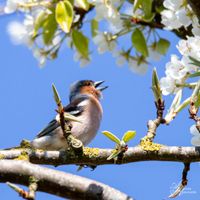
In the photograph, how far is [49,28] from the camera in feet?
11.9

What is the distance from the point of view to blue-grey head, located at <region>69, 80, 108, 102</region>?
725 cm

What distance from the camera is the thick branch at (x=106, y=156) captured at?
237 cm

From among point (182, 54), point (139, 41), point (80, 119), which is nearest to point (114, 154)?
point (182, 54)

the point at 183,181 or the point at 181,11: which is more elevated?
the point at 181,11

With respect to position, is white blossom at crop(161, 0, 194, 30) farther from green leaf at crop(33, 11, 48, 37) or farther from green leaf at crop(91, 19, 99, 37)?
green leaf at crop(91, 19, 99, 37)

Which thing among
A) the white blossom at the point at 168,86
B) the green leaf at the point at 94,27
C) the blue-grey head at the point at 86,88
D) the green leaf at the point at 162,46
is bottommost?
the white blossom at the point at 168,86

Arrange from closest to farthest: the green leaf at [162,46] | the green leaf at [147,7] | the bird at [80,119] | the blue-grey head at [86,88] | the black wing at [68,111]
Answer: the green leaf at [147,7] → the green leaf at [162,46] → the bird at [80,119] → the black wing at [68,111] → the blue-grey head at [86,88]

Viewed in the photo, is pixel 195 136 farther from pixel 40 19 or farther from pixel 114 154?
pixel 40 19

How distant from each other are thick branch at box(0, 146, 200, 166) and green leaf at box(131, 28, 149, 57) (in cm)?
132

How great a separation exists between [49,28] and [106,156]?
1.40 metres

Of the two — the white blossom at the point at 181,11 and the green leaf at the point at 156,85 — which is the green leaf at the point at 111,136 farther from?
the white blossom at the point at 181,11

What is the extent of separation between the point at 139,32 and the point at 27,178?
171 cm

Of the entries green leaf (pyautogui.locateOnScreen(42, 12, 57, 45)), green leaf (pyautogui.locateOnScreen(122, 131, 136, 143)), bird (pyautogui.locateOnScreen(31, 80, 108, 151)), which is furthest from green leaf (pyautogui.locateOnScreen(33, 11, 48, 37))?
green leaf (pyautogui.locateOnScreen(122, 131, 136, 143))

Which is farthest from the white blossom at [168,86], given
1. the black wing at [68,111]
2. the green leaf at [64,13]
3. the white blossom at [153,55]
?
the black wing at [68,111]
